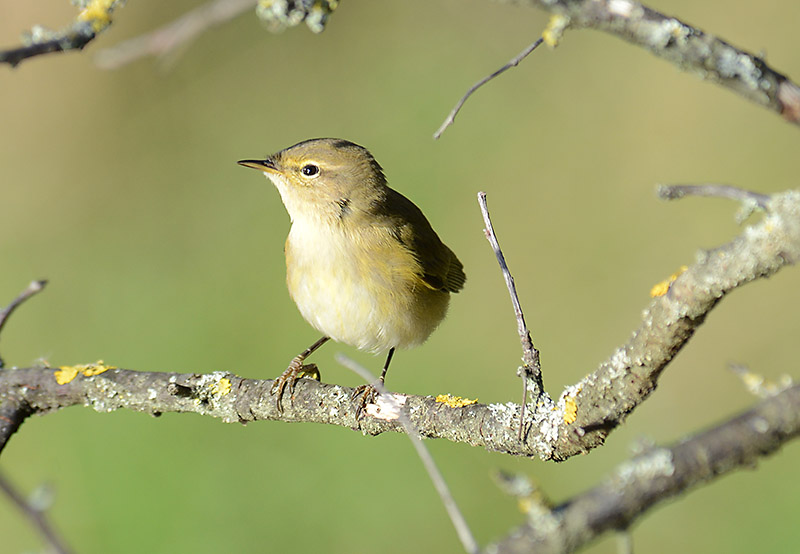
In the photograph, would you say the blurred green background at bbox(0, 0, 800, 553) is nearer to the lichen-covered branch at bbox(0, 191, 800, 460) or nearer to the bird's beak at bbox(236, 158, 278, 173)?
the bird's beak at bbox(236, 158, 278, 173)

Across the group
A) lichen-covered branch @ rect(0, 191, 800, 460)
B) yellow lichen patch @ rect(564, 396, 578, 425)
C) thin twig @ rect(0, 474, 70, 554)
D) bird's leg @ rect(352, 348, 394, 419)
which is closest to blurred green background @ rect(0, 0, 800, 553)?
lichen-covered branch @ rect(0, 191, 800, 460)

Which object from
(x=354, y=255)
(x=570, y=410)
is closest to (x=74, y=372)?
(x=354, y=255)

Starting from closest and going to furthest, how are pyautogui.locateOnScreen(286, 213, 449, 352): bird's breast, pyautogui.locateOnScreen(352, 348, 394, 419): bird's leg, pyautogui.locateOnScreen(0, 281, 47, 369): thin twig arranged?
pyautogui.locateOnScreen(0, 281, 47, 369): thin twig, pyautogui.locateOnScreen(352, 348, 394, 419): bird's leg, pyautogui.locateOnScreen(286, 213, 449, 352): bird's breast

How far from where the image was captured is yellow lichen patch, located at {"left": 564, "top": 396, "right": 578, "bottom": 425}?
2115 millimetres

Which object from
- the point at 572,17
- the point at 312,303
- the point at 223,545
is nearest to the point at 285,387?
the point at 312,303

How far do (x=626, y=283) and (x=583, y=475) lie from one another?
1.69m

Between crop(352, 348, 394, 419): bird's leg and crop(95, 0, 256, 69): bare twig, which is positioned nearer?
crop(95, 0, 256, 69): bare twig

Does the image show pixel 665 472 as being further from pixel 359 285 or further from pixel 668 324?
pixel 359 285

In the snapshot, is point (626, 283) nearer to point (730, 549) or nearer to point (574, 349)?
point (574, 349)

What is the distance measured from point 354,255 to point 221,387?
3.29ft

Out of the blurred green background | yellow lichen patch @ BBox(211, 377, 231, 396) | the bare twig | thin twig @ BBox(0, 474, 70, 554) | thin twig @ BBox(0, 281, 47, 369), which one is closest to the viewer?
thin twig @ BBox(0, 474, 70, 554)

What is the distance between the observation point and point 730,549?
16.9ft

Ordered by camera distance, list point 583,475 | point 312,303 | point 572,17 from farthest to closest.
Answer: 1. point 583,475
2. point 312,303
3. point 572,17

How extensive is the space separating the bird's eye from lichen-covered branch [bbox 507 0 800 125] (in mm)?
2724
